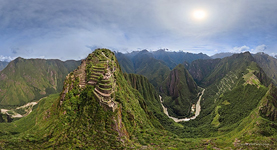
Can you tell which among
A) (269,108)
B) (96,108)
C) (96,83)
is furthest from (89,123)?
(269,108)

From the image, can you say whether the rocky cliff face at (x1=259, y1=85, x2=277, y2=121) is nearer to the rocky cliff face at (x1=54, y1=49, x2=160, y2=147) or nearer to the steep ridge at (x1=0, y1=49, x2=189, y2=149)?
the steep ridge at (x1=0, y1=49, x2=189, y2=149)

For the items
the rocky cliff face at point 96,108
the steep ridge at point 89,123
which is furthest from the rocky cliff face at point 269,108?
the rocky cliff face at point 96,108

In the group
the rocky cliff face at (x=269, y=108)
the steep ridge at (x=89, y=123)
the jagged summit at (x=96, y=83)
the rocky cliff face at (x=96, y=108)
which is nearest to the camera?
the steep ridge at (x=89, y=123)

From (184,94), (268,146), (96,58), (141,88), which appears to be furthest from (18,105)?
(268,146)

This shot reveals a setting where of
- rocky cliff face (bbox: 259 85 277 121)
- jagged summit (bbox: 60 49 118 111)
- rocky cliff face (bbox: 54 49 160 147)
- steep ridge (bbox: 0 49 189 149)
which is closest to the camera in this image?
steep ridge (bbox: 0 49 189 149)

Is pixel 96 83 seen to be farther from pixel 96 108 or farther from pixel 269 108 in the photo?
pixel 269 108

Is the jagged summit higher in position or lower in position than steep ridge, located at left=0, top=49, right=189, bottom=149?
higher

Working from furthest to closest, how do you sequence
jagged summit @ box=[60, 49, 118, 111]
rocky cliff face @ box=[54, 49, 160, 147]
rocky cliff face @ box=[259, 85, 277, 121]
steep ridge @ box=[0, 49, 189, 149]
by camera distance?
1. rocky cliff face @ box=[259, 85, 277, 121]
2. jagged summit @ box=[60, 49, 118, 111]
3. rocky cliff face @ box=[54, 49, 160, 147]
4. steep ridge @ box=[0, 49, 189, 149]

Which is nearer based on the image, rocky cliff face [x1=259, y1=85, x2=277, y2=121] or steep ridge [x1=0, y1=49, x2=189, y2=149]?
steep ridge [x1=0, y1=49, x2=189, y2=149]

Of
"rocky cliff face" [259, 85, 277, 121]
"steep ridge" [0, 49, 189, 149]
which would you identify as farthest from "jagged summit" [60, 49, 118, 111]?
"rocky cliff face" [259, 85, 277, 121]

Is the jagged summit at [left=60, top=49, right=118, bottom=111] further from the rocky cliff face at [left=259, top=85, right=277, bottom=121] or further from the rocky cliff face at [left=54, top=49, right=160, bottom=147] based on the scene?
the rocky cliff face at [left=259, top=85, right=277, bottom=121]

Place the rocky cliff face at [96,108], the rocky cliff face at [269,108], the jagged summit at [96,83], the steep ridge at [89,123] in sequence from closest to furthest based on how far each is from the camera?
the steep ridge at [89,123] → the rocky cliff face at [96,108] → the jagged summit at [96,83] → the rocky cliff face at [269,108]

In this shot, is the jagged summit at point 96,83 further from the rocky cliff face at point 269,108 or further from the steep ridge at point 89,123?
the rocky cliff face at point 269,108
